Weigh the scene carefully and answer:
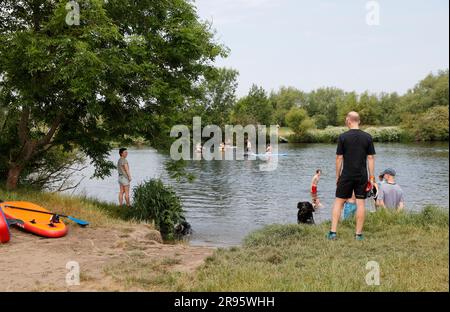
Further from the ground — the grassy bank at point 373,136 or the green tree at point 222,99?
the green tree at point 222,99

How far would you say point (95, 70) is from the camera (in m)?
10.5

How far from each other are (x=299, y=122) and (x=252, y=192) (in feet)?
238

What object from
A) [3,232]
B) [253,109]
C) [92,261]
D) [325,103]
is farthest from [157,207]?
[325,103]

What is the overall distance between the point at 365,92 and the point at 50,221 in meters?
117

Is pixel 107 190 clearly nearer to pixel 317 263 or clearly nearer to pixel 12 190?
pixel 12 190

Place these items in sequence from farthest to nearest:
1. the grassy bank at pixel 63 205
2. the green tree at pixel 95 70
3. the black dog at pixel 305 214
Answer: the black dog at pixel 305 214, the grassy bank at pixel 63 205, the green tree at pixel 95 70

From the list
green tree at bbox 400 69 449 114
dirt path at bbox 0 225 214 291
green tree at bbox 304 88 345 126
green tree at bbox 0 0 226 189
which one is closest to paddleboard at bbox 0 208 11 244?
dirt path at bbox 0 225 214 291

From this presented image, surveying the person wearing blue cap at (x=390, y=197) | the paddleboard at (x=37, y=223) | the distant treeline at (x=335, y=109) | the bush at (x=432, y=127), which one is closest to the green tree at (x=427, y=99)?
the distant treeline at (x=335, y=109)

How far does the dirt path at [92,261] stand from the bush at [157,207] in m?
3.86

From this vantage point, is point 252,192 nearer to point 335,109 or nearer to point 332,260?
point 332,260

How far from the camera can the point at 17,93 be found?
1263 cm

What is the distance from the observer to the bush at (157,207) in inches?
545

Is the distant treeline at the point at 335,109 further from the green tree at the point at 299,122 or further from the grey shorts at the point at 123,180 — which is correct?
the grey shorts at the point at 123,180

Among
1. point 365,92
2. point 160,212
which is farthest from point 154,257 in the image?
point 365,92
